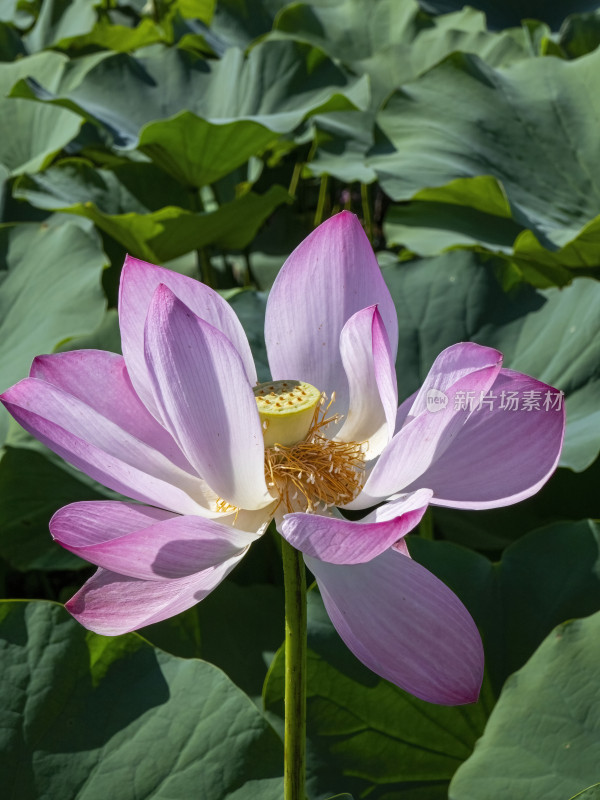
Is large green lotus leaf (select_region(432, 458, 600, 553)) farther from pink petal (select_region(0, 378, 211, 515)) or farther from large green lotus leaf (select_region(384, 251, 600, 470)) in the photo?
pink petal (select_region(0, 378, 211, 515))

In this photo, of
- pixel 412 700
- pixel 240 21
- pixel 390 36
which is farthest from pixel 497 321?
pixel 240 21

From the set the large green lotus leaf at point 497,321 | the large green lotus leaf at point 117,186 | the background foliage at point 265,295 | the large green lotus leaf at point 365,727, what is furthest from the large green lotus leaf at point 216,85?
the large green lotus leaf at point 365,727

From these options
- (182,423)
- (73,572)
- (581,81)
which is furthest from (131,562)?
(581,81)

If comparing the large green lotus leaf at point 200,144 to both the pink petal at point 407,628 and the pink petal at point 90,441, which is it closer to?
the pink petal at point 90,441

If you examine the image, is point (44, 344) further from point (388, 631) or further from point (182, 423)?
point (388, 631)

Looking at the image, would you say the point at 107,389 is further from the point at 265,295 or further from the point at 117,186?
the point at 117,186

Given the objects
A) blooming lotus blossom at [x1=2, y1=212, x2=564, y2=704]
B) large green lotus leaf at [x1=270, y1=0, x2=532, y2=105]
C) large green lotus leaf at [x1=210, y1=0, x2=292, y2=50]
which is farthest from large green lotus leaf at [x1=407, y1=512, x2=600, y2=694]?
large green lotus leaf at [x1=210, y1=0, x2=292, y2=50]
